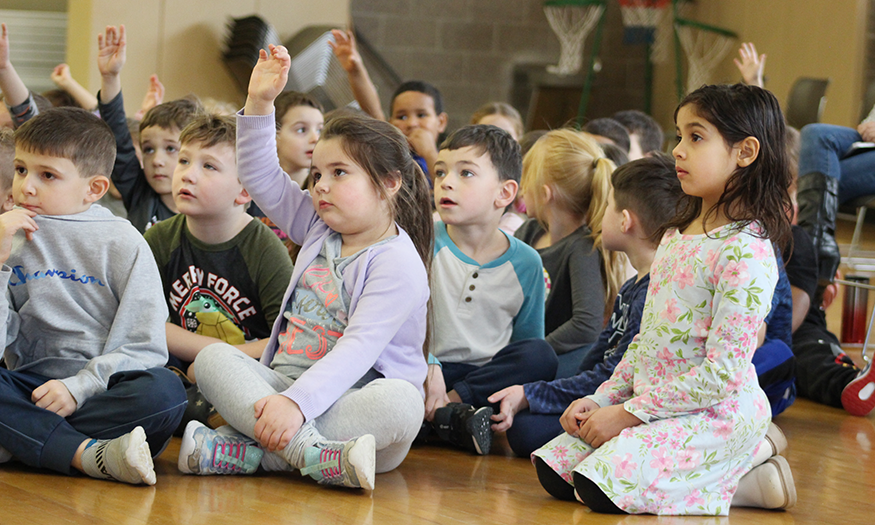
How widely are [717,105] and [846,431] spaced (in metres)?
1.11

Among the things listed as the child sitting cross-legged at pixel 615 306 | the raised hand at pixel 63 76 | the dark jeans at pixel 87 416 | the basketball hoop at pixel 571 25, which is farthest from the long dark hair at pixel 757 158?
the basketball hoop at pixel 571 25

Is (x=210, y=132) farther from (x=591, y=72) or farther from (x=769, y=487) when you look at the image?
(x=591, y=72)

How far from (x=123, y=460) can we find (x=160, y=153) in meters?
1.13

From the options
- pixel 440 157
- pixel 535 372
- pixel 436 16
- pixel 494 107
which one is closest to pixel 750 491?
pixel 535 372

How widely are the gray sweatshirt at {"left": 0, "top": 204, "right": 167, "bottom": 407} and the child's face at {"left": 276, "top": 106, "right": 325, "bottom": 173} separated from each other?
3.48 ft

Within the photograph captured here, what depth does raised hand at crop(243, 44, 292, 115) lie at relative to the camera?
5.04 ft

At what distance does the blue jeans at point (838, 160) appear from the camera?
2854 millimetres

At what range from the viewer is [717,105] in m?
1.43

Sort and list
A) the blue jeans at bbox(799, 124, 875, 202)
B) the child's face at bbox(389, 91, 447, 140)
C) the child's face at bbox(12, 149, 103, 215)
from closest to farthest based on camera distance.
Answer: the child's face at bbox(12, 149, 103, 215) < the blue jeans at bbox(799, 124, 875, 202) < the child's face at bbox(389, 91, 447, 140)

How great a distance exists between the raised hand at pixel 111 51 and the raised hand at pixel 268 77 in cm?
88

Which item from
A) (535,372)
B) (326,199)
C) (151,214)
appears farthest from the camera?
(151,214)

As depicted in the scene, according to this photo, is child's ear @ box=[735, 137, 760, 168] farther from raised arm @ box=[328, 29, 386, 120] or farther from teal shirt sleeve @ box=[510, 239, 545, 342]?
raised arm @ box=[328, 29, 386, 120]

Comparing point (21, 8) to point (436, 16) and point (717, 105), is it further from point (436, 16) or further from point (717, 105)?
point (717, 105)

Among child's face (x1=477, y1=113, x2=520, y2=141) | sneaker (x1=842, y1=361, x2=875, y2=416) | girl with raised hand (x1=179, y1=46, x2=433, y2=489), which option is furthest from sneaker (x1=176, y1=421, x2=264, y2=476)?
child's face (x1=477, y1=113, x2=520, y2=141)
